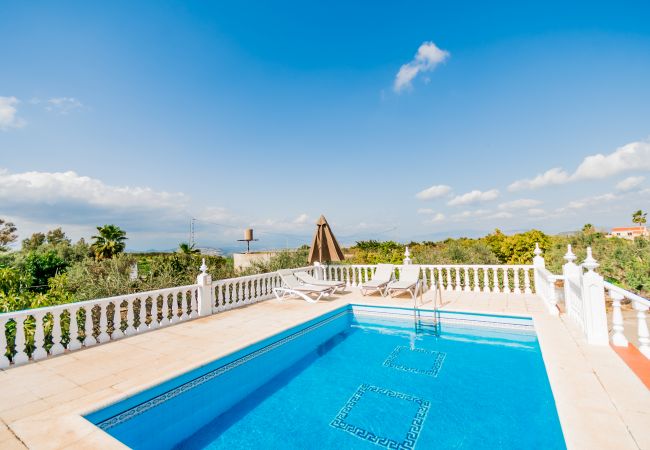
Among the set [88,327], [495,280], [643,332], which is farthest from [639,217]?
[88,327]

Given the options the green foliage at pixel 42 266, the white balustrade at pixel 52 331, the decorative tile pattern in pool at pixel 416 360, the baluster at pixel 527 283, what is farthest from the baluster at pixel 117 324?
the green foliage at pixel 42 266

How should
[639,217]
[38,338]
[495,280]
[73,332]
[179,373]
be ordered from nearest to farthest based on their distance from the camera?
[179,373], [38,338], [73,332], [495,280], [639,217]

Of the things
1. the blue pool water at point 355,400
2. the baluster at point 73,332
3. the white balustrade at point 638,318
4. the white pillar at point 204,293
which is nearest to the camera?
the blue pool water at point 355,400

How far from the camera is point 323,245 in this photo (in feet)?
31.9

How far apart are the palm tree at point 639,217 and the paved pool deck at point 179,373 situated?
150ft

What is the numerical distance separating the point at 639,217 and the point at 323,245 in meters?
47.9

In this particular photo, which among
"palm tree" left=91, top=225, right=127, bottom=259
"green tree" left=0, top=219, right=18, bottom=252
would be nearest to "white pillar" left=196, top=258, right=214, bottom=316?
"palm tree" left=91, top=225, right=127, bottom=259

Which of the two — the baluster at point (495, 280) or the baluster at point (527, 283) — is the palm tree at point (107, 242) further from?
the baluster at point (527, 283)

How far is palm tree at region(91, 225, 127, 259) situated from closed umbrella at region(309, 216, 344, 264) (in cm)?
2145

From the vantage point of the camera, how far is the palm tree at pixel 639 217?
36.3m

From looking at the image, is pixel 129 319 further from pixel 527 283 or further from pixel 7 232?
pixel 7 232

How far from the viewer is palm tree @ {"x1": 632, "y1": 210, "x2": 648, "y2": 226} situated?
1428 inches

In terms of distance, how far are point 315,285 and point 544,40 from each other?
31.4 feet

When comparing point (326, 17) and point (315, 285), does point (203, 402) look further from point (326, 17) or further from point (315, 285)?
point (326, 17)
